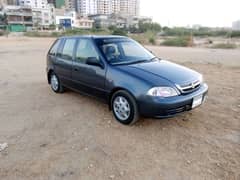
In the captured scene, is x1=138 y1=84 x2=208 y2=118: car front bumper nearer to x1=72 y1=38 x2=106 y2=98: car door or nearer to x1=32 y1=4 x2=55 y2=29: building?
x1=72 y1=38 x2=106 y2=98: car door

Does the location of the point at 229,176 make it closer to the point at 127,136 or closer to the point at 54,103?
the point at 127,136

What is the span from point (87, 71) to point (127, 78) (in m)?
1.08

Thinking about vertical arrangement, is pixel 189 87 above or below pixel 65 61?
below

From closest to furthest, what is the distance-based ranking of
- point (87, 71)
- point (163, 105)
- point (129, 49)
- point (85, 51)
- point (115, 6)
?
1. point (163, 105)
2. point (87, 71)
3. point (85, 51)
4. point (129, 49)
5. point (115, 6)

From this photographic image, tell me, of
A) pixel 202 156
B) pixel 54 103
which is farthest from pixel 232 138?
pixel 54 103

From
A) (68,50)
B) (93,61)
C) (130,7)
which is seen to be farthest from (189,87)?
(130,7)

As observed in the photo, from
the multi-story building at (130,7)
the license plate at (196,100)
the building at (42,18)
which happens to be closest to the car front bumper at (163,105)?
the license plate at (196,100)

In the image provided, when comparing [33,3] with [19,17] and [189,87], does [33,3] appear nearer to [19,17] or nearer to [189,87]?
[19,17]

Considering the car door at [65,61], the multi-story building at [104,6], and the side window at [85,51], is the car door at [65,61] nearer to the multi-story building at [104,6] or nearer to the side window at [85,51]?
the side window at [85,51]

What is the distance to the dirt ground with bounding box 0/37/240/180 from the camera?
246 centimetres

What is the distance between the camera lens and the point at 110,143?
3051 millimetres

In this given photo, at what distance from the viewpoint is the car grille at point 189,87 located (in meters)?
3.20

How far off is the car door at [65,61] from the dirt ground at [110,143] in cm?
62

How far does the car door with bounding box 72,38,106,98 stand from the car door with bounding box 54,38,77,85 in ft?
Result: 0.70
